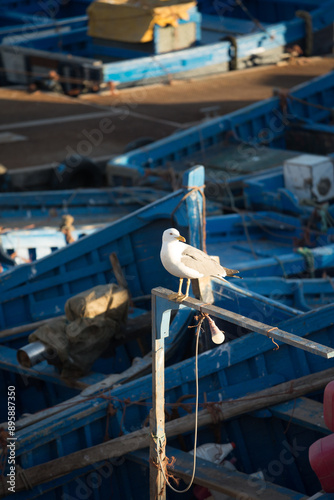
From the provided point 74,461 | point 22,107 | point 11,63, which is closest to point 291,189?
point 74,461

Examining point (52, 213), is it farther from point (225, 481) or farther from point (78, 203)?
point (225, 481)

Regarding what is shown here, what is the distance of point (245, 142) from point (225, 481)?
30.4ft

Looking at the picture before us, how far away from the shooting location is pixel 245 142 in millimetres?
14336

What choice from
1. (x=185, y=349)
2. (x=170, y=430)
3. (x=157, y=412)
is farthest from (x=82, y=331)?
(x=157, y=412)

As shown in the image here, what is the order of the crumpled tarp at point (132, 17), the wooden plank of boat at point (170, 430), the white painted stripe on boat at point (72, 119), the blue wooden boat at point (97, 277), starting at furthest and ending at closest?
the crumpled tarp at point (132, 17) → the white painted stripe on boat at point (72, 119) → the blue wooden boat at point (97, 277) → the wooden plank of boat at point (170, 430)

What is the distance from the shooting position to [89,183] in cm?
1440

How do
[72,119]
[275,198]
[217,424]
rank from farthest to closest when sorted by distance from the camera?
[72,119], [275,198], [217,424]

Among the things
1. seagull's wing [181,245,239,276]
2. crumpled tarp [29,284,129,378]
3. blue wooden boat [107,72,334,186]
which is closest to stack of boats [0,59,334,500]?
crumpled tarp [29,284,129,378]

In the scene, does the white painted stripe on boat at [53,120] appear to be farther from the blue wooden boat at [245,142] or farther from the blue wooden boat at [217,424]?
the blue wooden boat at [217,424]

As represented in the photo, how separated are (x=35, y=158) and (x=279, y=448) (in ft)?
33.2

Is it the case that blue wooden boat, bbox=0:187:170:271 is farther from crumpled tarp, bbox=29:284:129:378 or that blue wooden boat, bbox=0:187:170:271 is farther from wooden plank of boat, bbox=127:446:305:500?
wooden plank of boat, bbox=127:446:305:500

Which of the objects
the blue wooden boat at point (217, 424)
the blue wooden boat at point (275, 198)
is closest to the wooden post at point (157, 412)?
the blue wooden boat at point (217, 424)

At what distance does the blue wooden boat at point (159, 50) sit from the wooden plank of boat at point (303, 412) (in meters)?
14.2

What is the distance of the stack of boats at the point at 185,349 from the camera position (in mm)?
6531
